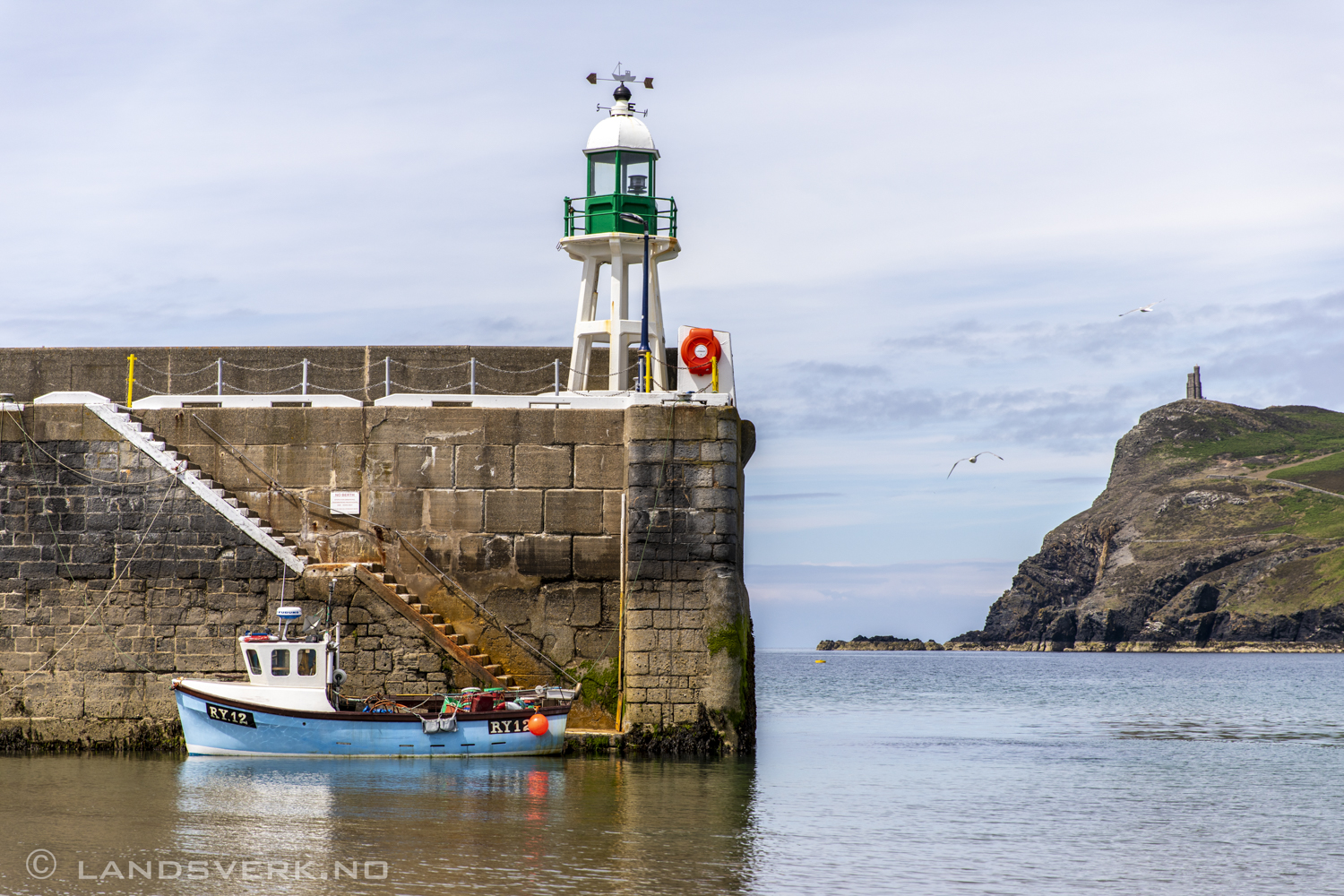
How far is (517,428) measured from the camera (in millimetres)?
19344

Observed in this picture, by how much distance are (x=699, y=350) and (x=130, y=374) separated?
335 inches

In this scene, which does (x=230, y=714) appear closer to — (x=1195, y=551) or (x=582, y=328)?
(x=582, y=328)

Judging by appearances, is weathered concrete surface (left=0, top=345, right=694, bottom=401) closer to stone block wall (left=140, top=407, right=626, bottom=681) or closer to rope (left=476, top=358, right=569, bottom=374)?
rope (left=476, top=358, right=569, bottom=374)

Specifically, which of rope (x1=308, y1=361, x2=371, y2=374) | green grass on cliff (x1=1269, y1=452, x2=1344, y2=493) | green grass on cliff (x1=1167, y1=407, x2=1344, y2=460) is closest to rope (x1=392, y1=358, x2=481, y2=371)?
rope (x1=308, y1=361, x2=371, y2=374)

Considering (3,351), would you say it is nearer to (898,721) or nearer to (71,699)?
(71,699)

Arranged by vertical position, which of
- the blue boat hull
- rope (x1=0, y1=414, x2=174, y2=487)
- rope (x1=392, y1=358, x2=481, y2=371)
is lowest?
the blue boat hull

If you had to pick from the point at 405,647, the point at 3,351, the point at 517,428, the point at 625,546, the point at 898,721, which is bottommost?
the point at 898,721

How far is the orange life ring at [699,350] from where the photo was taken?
1956 centimetres

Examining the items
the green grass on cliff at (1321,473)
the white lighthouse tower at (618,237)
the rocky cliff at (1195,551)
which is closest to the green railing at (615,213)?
the white lighthouse tower at (618,237)

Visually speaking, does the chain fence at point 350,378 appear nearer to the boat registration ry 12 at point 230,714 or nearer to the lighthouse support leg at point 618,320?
the lighthouse support leg at point 618,320

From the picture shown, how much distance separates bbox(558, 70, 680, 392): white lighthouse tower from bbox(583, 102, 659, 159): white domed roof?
15 millimetres

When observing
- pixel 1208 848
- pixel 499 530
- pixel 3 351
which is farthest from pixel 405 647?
pixel 1208 848

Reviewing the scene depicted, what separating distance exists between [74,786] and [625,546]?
752cm

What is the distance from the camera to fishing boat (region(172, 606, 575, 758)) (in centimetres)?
1780
